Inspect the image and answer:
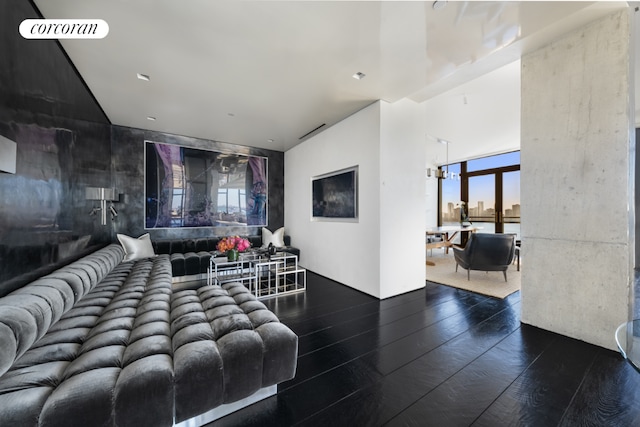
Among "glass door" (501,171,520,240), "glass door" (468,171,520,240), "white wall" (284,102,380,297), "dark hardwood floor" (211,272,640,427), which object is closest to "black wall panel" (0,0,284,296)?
"dark hardwood floor" (211,272,640,427)

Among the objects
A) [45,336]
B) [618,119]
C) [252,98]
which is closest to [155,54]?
[252,98]

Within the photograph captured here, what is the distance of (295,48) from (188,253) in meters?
3.97

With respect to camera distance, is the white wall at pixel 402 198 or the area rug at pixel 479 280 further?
the area rug at pixel 479 280

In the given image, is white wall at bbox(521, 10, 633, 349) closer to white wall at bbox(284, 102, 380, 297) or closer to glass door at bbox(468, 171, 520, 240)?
white wall at bbox(284, 102, 380, 297)

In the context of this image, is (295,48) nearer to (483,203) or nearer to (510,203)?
(510,203)

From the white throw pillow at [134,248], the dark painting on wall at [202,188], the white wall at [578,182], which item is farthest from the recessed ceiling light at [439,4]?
the white throw pillow at [134,248]

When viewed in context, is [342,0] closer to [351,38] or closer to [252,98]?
[351,38]

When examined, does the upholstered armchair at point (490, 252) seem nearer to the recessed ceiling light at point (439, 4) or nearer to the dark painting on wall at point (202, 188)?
the recessed ceiling light at point (439, 4)

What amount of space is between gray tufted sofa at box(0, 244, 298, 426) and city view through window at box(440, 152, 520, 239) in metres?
6.68

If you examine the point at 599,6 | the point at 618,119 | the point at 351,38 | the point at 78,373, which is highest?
the point at 599,6

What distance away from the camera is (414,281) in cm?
371

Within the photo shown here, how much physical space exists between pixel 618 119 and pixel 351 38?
2.38 meters

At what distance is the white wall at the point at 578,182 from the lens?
205 centimetres

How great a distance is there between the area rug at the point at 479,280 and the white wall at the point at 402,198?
679 mm
